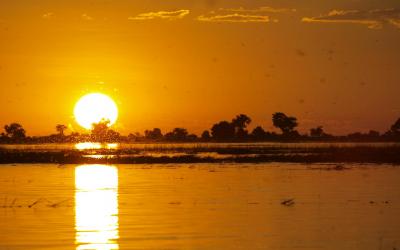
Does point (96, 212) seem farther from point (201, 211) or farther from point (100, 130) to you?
point (100, 130)

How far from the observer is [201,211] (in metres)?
31.1

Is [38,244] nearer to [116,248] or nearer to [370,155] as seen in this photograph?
[116,248]

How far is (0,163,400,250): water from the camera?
2411 centimetres

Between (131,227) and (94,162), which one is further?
(94,162)

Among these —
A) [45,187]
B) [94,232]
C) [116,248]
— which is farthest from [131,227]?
[45,187]

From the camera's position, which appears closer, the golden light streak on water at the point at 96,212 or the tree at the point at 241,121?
the golden light streak on water at the point at 96,212

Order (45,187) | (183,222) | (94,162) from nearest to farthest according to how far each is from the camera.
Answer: (183,222) → (45,187) → (94,162)

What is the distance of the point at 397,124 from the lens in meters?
187

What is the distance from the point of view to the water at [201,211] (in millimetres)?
24109

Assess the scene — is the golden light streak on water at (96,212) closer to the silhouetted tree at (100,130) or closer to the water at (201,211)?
the water at (201,211)

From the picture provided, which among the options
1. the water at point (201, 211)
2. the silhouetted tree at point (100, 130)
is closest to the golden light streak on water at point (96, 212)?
the water at point (201, 211)

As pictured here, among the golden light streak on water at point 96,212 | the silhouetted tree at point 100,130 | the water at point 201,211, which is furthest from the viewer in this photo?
the silhouetted tree at point 100,130

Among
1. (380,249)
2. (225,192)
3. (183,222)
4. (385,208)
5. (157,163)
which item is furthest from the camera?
(157,163)

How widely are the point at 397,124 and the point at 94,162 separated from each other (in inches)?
4987
